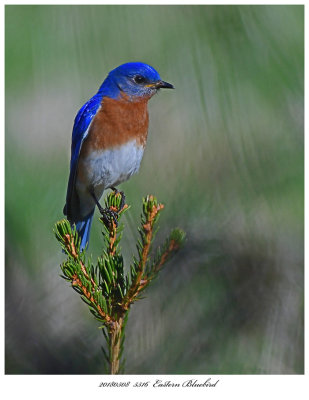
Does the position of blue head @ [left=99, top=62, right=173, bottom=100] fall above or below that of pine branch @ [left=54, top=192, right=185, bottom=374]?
above

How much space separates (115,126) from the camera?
1.95 m

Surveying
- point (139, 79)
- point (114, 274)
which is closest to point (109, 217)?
point (114, 274)

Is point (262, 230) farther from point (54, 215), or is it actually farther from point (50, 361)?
point (50, 361)

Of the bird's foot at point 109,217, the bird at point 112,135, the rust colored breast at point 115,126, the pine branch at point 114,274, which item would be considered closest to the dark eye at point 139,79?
the bird at point 112,135

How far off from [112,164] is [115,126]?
0.17 m

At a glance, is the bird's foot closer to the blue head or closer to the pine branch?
the pine branch

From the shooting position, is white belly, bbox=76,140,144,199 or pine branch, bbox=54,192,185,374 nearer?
pine branch, bbox=54,192,185,374

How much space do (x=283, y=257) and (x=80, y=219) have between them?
3.28 ft

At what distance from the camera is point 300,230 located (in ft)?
2.83

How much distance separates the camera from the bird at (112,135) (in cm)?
192

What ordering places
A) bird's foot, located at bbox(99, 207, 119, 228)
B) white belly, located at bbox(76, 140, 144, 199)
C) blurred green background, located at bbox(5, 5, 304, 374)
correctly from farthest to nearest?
white belly, located at bbox(76, 140, 144, 199) → bird's foot, located at bbox(99, 207, 119, 228) → blurred green background, located at bbox(5, 5, 304, 374)

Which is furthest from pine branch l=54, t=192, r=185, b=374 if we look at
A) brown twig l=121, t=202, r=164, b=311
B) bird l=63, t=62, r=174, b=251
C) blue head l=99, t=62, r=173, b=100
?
blue head l=99, t=62, r=173, b=100

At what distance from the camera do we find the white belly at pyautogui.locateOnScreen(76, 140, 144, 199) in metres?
1.90

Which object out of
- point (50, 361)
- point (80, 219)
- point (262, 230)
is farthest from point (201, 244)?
point (80, 219)
